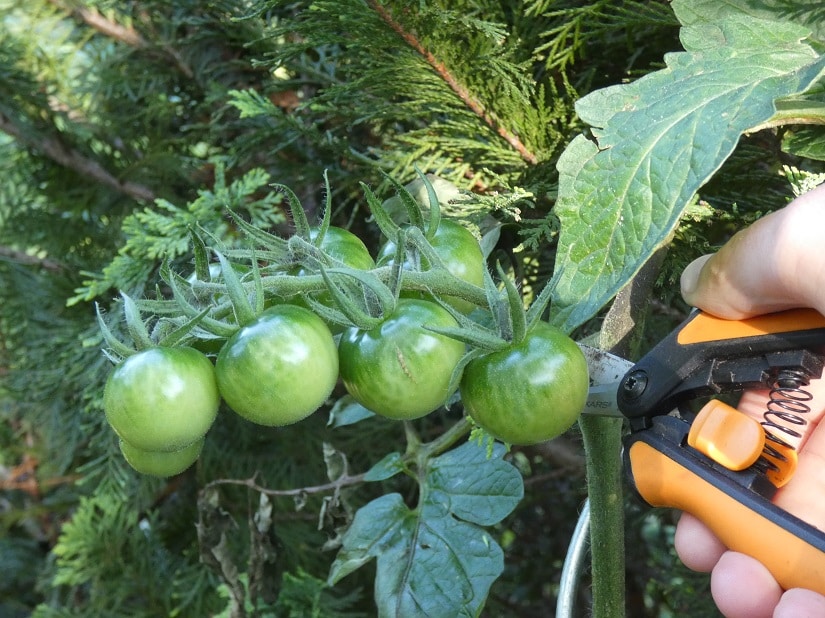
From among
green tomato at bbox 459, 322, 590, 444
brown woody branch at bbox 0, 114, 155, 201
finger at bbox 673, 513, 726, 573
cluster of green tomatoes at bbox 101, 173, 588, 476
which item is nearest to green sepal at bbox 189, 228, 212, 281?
cluster of green tomatoes at bbox 101, 173, 588, 476

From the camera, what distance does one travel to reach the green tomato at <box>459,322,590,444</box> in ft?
1.81

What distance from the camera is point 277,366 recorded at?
53 centimetres

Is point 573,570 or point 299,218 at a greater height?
point 299,218

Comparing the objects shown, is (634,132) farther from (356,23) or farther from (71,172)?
(71,172)

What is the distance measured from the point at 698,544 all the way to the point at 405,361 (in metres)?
0.33

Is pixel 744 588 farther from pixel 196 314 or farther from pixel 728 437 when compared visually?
pixel 196 314

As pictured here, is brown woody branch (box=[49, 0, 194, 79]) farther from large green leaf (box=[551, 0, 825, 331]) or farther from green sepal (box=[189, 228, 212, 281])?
large green leaf (box=[551, 0, 825, 331])

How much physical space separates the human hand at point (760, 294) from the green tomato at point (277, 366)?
0.32 metres

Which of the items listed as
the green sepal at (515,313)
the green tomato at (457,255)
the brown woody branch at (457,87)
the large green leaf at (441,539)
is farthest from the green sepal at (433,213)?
the large green leaf at (441,539)

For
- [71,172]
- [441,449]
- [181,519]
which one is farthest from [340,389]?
[71,172]

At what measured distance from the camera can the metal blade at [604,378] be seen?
0.67 metres

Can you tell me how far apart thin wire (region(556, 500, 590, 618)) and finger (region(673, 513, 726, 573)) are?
9 cm

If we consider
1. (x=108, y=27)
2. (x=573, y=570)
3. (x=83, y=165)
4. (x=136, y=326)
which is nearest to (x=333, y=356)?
(x=136, y=326)

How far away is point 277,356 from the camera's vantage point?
0.52 metres
